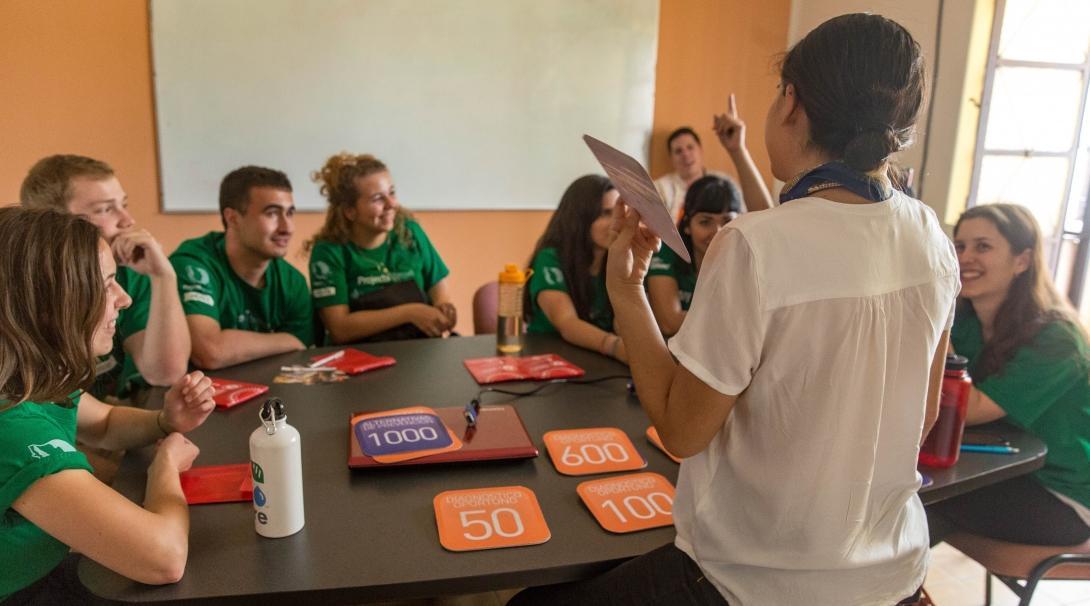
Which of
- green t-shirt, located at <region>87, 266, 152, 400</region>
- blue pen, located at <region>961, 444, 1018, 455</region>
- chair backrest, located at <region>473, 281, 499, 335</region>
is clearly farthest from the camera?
chair backrest, located at <region>473, 281, 499, 335</region>

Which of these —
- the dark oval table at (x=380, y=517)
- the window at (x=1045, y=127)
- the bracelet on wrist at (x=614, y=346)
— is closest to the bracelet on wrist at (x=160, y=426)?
the dark oval table at (x=380, y=517)

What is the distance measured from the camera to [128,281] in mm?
1853

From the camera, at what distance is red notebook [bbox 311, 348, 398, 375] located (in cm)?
172

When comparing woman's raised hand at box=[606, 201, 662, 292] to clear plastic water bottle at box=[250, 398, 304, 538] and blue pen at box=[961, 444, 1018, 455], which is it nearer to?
clear plastic water bottle at box=[250, 398, 304, 538]

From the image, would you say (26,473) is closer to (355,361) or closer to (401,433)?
(401,433)

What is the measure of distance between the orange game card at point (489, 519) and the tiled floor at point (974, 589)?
1.74 metres

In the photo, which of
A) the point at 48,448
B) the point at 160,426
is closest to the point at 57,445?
the point at 48,448

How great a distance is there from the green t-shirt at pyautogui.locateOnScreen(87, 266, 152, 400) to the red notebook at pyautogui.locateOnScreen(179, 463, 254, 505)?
81 cm

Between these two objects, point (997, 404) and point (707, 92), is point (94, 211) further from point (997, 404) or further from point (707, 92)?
point (707, 92)

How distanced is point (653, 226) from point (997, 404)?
1085mm

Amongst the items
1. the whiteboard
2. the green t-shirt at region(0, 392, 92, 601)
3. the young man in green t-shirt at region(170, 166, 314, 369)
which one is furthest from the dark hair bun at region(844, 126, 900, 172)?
the whiteboard

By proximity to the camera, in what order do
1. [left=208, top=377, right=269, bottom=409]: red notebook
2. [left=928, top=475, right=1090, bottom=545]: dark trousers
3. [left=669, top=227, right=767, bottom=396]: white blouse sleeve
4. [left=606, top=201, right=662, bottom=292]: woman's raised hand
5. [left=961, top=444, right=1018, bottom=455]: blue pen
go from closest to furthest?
[left=669, top=227, right=767, bottom=396]: white blouse sleeve → [left=606, top=201, right=662, bottom=292]: woman's raised hand → [left=961, top=444, right=1018, bottom=455]: blue pen → [left=208, top=377, right=269, bottom=409]: red notebook → [left=928, top=475, right=1090, bottom=545]: dark trousers

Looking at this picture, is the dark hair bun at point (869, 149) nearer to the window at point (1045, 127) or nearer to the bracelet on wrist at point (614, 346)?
the bracelet on wrist at point (614, 346)

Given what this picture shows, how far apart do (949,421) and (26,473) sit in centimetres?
142
